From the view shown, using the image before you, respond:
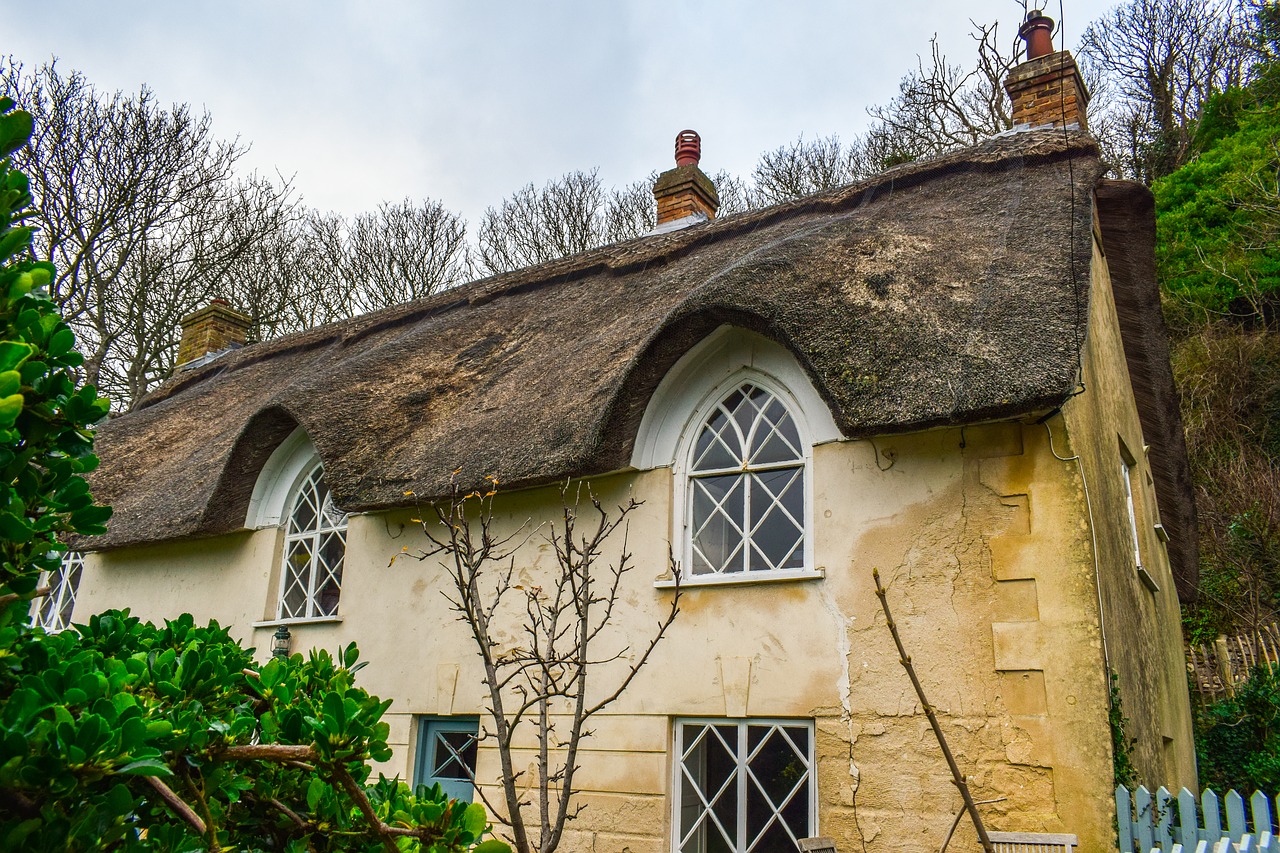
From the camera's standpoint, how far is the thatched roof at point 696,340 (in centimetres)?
536

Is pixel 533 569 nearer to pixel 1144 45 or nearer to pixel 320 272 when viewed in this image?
pixel 320 272

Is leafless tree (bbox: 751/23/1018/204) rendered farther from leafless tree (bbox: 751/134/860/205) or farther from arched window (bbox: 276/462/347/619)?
arched window (bbox: 276/462/347/619)

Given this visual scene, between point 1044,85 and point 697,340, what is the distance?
495cm

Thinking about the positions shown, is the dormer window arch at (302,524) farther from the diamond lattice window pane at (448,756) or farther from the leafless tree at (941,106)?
the leafless tree at (941,106)

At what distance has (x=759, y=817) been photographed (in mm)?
5555

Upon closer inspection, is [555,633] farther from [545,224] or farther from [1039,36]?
[545,224]

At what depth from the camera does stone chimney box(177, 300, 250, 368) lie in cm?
1591

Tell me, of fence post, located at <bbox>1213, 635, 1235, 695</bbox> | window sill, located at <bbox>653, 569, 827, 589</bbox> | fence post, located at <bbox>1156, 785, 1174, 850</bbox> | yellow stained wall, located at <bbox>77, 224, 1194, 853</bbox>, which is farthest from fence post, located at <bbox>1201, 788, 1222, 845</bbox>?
fence post, located at <bbox>1213, 635, 1235, 695</bbox>

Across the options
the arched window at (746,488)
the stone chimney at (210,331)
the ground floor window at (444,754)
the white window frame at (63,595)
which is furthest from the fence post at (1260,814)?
the stone chimney at (210,331)

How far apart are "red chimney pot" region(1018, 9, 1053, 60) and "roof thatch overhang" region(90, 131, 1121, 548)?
136cm

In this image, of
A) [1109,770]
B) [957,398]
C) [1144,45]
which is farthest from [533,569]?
[1144,45]

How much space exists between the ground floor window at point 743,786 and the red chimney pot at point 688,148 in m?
7.52

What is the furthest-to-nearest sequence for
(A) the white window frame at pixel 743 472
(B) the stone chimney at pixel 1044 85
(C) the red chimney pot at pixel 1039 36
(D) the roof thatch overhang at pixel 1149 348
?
1. (C) the red chimney pot at pixel 1039 36
2. (B) the stone chimney at pixel 1044 85
3. (D) the roof thatch overhang at pixel 1149 348
4. (A) the white window frame at pixel 743 472

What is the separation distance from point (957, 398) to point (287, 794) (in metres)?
3.96
